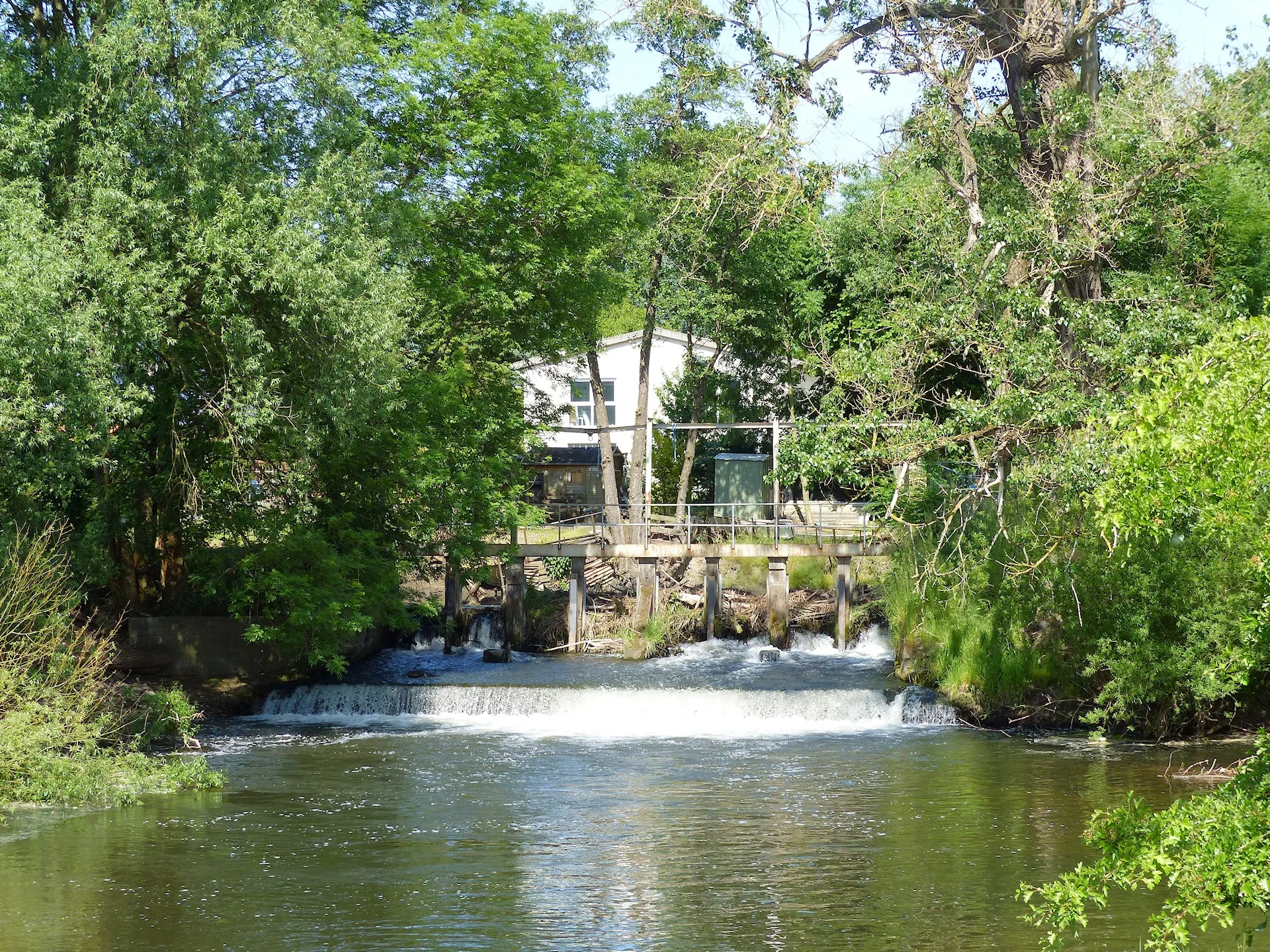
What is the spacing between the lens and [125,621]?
71.3ft

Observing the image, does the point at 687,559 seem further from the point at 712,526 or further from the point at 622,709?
the point at 622,709

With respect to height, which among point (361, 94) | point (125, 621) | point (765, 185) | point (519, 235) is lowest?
point (125, 621)

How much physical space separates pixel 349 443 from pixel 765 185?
28.0 ft

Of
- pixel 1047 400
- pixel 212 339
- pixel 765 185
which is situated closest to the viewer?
pixel 1047 400

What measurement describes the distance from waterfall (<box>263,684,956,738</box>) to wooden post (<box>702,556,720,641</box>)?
777 cm

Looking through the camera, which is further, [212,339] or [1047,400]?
[212,339]

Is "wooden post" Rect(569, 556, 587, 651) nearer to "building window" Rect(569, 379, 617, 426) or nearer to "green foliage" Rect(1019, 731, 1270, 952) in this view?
"building window" Rect(569, 379, 617, 426)

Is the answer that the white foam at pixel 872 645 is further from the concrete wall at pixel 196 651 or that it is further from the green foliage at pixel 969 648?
the concrete wall at pixel 196 651

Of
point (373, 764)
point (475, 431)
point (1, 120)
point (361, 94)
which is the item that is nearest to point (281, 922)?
point (373, 764)

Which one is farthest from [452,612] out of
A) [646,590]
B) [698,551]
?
[698,551]

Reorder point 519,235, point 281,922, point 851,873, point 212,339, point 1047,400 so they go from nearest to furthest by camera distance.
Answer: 1. point 281,922
2. point 851,873
3. point 1047,400
4. point 212,339
5. point 519,235

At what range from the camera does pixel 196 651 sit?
22.5 meters

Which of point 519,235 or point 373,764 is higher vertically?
point 519,235

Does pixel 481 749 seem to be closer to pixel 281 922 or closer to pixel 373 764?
pixel 373 764
